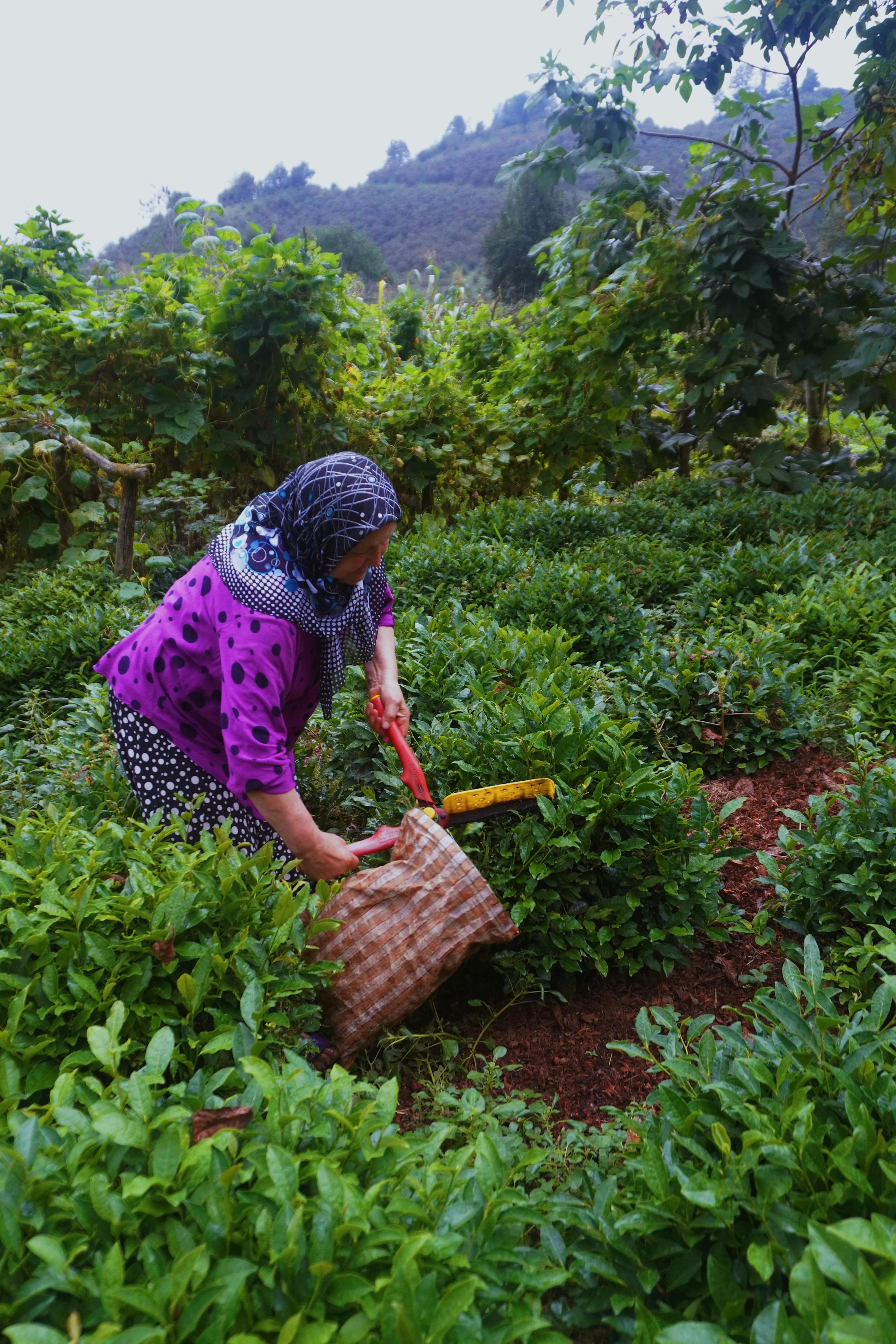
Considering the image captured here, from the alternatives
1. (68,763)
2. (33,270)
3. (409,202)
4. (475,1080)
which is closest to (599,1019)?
(475,1080)

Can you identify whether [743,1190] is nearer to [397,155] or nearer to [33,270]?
[33,270]

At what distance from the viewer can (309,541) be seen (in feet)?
6.28

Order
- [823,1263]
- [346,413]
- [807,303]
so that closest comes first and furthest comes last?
[823,1263] → [807,303] → [346,413]

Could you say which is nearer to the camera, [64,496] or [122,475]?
[122,475]

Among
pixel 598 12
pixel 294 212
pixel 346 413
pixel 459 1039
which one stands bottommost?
pixel 459 1039

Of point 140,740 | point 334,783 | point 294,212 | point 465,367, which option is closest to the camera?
point 140,740

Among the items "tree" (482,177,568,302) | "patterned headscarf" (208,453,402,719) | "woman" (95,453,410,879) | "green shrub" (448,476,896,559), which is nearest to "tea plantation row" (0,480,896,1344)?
"woman" (95,453,410,879)

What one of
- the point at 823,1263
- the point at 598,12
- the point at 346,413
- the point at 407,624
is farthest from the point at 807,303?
the point at 823,1263

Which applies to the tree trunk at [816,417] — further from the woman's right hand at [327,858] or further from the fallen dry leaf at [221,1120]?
the fallen dry leaf at [221,1120]

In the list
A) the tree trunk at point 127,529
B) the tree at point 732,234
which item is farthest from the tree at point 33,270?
the tree at point 732,234

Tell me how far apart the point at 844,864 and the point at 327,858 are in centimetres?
133

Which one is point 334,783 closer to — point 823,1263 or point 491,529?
point 823,1263

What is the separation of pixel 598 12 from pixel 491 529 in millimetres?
3829

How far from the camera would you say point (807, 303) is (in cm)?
556
